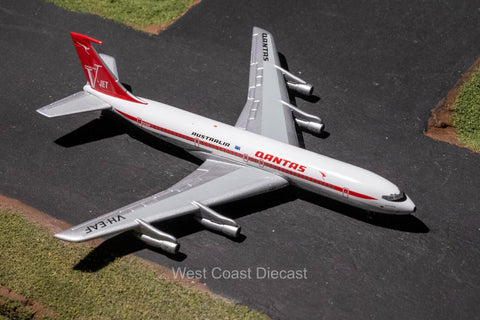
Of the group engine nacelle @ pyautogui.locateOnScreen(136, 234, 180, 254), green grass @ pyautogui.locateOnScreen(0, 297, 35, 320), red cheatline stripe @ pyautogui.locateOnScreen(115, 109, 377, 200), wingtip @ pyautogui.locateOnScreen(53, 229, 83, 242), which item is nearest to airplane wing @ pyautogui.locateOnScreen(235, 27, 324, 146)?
red cheatline stripe @ pyautogui.locateOnScreen(115, 109, 377, 200)

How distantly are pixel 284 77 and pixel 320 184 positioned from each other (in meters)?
A: 12.4

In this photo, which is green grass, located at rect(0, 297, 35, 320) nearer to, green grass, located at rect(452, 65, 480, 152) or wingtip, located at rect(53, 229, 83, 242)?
wingtip, located at rect(53, 229, 83, 242)

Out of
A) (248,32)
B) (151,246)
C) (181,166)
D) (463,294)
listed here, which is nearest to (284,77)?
(248,32)

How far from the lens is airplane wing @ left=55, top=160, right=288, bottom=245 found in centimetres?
3244

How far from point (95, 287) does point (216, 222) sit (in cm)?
836

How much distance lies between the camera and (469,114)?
42406 millimetres

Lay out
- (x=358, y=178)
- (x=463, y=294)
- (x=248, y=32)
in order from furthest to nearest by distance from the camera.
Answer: (x=248, y=32) → (x=358, y=178) → (x=463, y=294)

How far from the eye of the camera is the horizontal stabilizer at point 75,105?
38.8m

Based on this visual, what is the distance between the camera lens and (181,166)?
39.4 meters

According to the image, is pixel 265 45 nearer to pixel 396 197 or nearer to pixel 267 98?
pixel 267 98

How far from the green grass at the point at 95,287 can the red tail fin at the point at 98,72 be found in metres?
11.6

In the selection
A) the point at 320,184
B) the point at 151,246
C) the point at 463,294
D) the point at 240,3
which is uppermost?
the point at 240,3

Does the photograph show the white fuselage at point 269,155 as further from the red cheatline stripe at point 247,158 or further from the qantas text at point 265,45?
the qantas text at point 265,45

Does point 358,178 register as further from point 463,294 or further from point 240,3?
point 240,3
